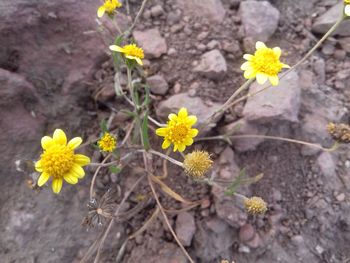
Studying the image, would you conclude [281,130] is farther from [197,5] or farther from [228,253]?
[197,5]

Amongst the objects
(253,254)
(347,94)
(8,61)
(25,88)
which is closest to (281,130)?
(347,94)

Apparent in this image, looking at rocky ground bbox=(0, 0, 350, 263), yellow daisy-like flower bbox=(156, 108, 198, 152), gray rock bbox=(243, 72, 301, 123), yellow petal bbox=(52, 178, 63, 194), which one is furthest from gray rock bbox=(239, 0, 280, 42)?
yellow petal bbox=(52, 178, 63, 194)

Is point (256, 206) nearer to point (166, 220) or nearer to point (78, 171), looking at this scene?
point (166, 220)

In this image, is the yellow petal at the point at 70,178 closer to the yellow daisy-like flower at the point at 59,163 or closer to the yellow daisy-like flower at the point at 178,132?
the yellow daisy-like flower at the point at 59,163

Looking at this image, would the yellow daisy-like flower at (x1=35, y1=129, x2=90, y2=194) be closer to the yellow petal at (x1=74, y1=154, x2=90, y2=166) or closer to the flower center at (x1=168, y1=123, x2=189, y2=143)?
the yellow petal at (x1=74, y1=154, x2=90, y2=166)

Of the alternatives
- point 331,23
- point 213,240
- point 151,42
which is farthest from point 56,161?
point 331,23

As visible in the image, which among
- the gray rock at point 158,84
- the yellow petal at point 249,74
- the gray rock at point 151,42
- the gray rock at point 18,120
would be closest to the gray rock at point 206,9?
the gray rock at point 151,42
